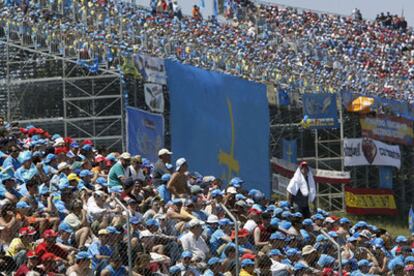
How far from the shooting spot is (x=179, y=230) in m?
17.7

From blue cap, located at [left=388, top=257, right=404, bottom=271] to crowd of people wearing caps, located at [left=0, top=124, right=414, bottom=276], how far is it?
24 mm

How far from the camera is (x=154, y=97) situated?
29.9 meters

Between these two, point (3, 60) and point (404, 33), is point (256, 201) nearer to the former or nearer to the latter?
point (3, 60)

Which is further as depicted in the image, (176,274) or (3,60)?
(3,60)

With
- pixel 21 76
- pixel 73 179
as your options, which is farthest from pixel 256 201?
pixel 21 76

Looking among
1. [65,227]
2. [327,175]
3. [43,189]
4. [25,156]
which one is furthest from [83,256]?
[327,175]

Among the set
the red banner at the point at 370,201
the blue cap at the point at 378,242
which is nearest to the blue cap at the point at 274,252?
the blue cap at the point at 378,242

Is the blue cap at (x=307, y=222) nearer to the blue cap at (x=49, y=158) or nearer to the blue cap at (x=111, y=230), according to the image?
the blue cap at (x=49, y=158)

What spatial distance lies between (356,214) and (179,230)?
21252 millimetres

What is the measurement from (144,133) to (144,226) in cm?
1184

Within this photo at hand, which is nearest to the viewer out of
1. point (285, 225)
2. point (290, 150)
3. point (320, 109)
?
point (285, 225)

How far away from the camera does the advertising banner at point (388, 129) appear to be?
3925 centimetres

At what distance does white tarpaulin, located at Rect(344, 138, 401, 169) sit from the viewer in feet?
126

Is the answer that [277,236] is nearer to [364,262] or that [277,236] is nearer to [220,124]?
[364,262]
